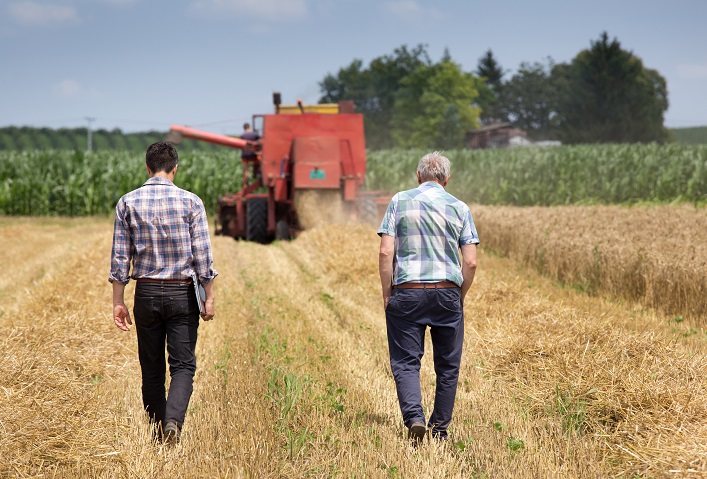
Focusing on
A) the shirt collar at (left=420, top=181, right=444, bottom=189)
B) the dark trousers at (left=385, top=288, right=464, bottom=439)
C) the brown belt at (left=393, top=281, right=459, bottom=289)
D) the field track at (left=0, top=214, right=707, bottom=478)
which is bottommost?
the field track at (left=0, top=214, right=707, bottom=478)

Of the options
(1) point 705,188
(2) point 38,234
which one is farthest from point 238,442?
(1) point 705,188

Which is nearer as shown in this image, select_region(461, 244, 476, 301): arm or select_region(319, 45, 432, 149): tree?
select_region(461, 244, 476, 301): arm

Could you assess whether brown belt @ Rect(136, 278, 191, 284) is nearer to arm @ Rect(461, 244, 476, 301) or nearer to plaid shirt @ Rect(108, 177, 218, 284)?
plaid shirt @ Rect(108, 177, 218, 284)

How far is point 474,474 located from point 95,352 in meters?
4.00

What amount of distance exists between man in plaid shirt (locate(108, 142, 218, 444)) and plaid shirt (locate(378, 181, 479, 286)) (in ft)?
3.95

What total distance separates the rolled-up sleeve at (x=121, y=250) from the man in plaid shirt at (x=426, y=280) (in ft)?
5.17

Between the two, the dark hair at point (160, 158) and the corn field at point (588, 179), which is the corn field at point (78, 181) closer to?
the corn field at point (588, 179)

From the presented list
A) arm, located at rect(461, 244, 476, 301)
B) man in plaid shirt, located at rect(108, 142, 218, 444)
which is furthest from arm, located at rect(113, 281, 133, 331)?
arm, located at rect(461, 244, 476, 301)

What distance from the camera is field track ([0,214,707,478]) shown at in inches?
169

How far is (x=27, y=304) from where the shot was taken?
352 inches

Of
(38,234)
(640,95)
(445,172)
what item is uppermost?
(640,95)

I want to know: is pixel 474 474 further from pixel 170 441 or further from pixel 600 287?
pixel 600 287

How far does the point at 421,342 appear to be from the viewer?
16.2ft

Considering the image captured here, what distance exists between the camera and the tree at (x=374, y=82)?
95.3 m
